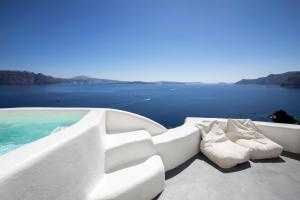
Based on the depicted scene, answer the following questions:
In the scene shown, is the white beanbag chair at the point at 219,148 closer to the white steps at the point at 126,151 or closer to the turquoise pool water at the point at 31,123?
the white steps at the point at 126,151

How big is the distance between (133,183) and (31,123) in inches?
133

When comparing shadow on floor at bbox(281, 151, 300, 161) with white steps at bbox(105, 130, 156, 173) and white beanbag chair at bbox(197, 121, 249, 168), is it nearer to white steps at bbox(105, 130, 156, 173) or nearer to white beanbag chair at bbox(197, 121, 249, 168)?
white beanbag chair at bbox(197, 121, 249, 168)

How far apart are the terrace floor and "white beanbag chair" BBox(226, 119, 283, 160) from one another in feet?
0.48

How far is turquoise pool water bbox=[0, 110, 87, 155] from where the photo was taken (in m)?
3.55

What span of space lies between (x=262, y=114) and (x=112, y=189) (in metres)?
37.8

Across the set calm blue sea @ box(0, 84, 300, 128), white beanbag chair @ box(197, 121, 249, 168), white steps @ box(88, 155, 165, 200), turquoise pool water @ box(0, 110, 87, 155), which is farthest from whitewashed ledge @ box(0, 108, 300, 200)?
calm blue sea @ box(0, 84, 300, 128)

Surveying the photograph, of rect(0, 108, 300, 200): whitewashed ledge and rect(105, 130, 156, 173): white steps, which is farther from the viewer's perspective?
rect(105, 130, 156, 173): white steps

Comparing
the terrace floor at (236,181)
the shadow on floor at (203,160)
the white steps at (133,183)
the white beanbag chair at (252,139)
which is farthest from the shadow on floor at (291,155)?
the white steps at (133,183)

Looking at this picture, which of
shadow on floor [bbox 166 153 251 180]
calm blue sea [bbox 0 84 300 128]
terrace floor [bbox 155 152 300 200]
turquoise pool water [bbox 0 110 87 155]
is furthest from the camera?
calm blue sea [bbox 0 84 300 128]

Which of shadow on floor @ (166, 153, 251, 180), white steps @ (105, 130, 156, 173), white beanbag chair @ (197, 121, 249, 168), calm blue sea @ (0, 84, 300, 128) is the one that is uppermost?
white steps @ (105, 130, 156, 173)

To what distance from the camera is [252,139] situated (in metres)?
3.44

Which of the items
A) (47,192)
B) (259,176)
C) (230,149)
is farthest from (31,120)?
(259,176)

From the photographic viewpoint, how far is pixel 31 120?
4.03m

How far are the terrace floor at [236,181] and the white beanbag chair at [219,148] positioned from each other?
5.2 inches
